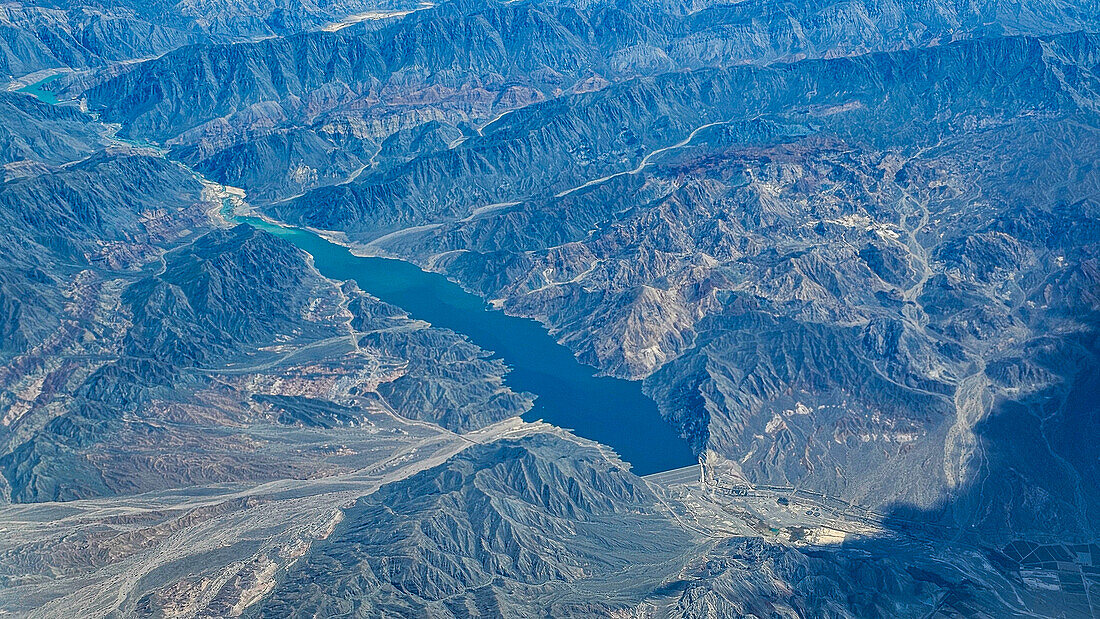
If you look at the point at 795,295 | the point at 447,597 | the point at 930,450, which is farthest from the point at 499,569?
the point at 795,295

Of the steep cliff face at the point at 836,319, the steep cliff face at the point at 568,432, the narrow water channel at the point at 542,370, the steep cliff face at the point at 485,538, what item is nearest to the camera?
the steep cliff face at the point at 485,538

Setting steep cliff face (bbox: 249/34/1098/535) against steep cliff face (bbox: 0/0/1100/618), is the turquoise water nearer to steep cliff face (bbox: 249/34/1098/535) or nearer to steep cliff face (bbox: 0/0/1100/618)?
steep cliff face (bbox: 0/0/1100/618)

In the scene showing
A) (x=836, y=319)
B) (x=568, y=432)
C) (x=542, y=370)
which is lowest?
(x=568, y=432)

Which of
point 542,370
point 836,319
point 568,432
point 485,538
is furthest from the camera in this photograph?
point 836,319

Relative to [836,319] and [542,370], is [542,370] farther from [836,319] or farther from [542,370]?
[836,319]

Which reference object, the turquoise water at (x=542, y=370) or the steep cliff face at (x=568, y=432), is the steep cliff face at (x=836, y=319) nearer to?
the steep cliff face at (x=568, y=432)

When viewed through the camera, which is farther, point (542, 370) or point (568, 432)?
point (542, 370)

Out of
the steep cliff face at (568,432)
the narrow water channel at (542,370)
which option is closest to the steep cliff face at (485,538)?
the steep cliff face at (568,432)

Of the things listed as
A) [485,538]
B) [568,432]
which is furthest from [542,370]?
[485,538]

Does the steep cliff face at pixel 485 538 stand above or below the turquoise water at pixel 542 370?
below
